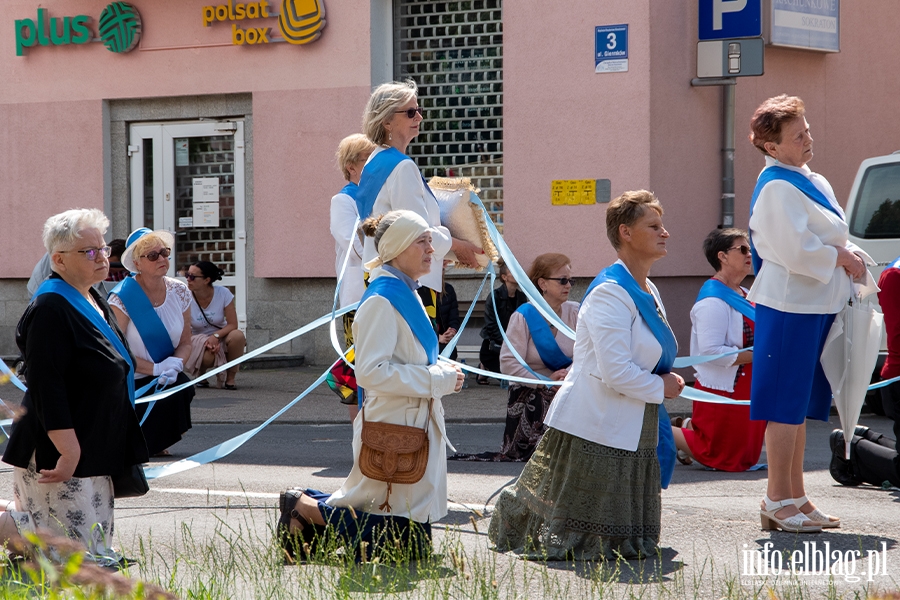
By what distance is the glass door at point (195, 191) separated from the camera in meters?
16.0

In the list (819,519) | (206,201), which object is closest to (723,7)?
(206,201)

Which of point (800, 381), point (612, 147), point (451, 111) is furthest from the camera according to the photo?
point (451, 111)

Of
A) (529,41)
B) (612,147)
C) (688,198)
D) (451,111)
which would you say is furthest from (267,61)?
(688,198)

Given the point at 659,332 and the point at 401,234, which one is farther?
the point at 659,332

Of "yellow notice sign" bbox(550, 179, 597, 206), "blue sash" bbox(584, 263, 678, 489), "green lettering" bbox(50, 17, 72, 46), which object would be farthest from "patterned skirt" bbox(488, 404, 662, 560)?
"green lettering" bbox(50, 17, 72, 46)

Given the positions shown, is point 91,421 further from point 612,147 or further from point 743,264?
point 612,147

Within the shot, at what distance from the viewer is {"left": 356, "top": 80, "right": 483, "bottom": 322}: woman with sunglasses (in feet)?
20.3

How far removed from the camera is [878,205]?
35.5 ft

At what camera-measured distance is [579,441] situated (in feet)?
17.0

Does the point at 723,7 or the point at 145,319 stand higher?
the point at 723,7

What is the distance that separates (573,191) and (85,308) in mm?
9467

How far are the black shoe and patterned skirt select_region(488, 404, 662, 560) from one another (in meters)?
2.26

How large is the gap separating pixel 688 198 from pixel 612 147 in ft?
3.63

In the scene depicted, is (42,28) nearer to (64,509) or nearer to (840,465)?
(64,509)
